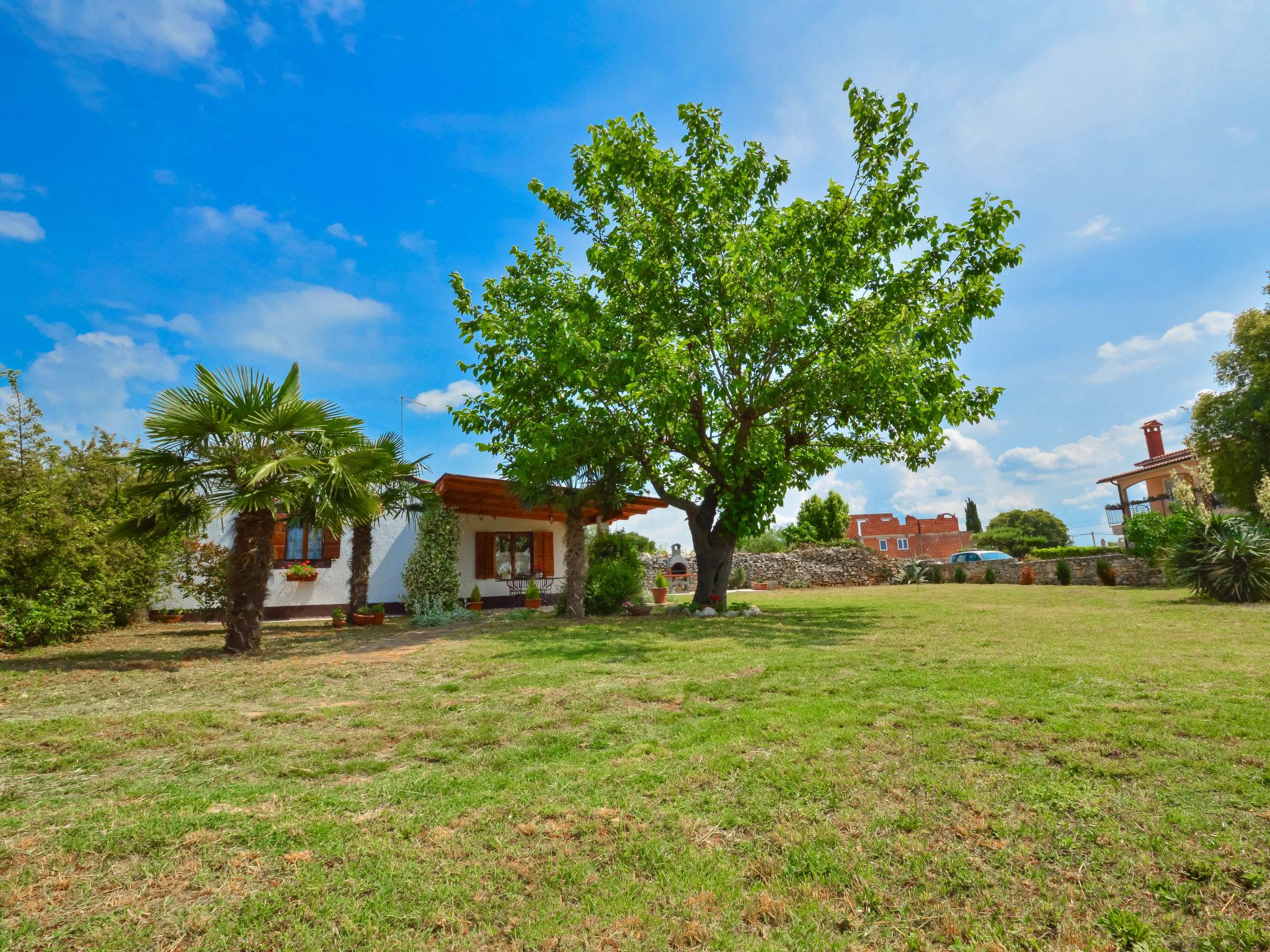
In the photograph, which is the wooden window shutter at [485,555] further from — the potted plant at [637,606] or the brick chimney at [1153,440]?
the brick chimney at [1153,440]

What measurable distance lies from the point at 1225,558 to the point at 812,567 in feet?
57.6

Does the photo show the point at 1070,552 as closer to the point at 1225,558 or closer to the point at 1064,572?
the point at 1064,572

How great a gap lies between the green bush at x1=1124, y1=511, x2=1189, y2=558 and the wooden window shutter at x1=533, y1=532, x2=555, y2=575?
57.6 ft

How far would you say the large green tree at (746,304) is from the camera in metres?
12.7

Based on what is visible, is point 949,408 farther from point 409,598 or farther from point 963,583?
point 963,583

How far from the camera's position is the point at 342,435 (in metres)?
10.4

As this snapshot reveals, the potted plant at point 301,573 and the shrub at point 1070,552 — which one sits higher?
the potted plant at point 301,573

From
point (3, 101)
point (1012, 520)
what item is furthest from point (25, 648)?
point (1012, 520)

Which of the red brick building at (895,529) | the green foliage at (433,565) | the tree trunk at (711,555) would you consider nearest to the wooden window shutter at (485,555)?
the green foliage at (433,565)

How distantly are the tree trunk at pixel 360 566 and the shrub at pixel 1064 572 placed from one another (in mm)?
23078

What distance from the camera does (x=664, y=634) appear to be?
1059 centimetres

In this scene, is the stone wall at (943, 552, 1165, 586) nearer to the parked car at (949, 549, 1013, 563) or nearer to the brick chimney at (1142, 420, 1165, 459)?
the parked car at (949, 549, 1013, 563)

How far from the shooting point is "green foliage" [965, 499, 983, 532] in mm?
56219

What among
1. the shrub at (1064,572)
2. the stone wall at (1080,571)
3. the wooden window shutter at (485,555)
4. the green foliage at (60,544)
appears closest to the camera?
the green foliage at (60,544)
